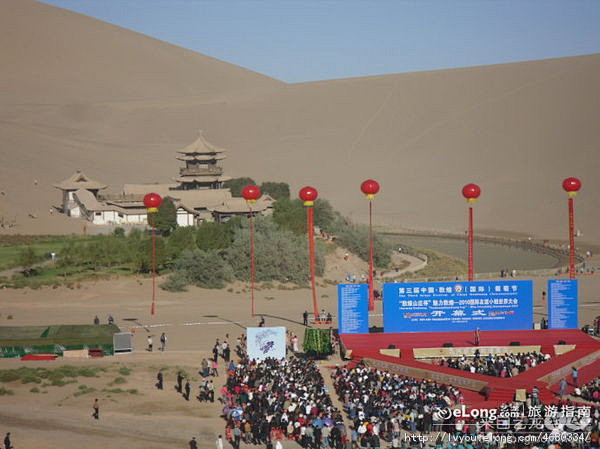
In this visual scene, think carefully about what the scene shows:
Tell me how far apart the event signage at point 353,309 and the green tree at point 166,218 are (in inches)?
Result: 1258

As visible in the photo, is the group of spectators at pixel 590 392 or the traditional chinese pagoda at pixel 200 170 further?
the traditional chinese pagoda at pixel 200 170

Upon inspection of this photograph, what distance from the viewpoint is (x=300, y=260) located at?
51938 millimetres

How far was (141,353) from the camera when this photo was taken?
31.8 metres

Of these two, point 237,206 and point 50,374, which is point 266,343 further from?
point 237,206

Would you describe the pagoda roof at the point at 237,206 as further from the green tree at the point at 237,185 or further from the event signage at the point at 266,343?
the event signage at the point at 266,343

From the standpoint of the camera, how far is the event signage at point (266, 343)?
30047 millimetres

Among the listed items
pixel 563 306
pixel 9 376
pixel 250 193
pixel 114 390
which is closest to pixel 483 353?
pixel 563 306

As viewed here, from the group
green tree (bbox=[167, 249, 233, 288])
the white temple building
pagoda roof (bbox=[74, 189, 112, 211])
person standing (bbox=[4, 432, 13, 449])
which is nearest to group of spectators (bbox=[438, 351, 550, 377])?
person standing (bbox=[4, 432, 13, 449])

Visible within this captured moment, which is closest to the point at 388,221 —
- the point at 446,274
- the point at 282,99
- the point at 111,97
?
the point at 446,274

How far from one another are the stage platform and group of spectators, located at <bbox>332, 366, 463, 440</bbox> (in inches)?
34.0

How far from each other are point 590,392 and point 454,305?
808 cm

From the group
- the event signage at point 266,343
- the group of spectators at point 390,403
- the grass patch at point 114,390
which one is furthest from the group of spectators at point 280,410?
the grass patch at point 114,390

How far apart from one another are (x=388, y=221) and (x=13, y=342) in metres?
62.0

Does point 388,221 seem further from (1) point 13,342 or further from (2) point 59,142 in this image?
(1) point 13,342
